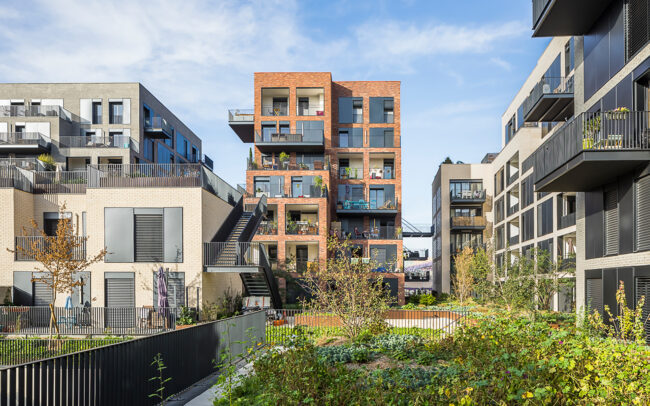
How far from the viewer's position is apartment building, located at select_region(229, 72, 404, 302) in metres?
35.0

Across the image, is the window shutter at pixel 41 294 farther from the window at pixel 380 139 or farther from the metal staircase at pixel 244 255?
the window at pixel 380 139

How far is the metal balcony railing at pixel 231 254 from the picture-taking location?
2236 cm

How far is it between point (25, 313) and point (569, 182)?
70.5ft

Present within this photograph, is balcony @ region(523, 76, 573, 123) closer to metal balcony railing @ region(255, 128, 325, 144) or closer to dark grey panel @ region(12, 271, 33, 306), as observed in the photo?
metal balcony railing @ region(255, 128, 325, 144)

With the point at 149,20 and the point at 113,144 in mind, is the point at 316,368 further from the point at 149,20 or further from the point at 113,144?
the point at 113,144

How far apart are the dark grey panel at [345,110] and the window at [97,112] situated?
21.1 m

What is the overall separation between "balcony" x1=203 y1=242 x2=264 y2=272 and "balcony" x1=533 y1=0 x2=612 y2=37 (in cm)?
1456

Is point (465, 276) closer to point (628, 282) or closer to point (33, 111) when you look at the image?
point (628, 282)

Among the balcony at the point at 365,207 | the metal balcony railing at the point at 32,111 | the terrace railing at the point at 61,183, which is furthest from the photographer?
the metal balcony railing at the point at 32,111

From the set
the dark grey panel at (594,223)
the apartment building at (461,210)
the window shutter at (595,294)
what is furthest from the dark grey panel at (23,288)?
the apartment building at (461,210)

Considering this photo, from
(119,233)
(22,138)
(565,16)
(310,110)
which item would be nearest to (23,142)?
(22,138)

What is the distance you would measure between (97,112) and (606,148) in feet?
135

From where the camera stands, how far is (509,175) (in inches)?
1555

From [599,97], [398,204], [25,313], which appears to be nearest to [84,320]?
[25,313]
